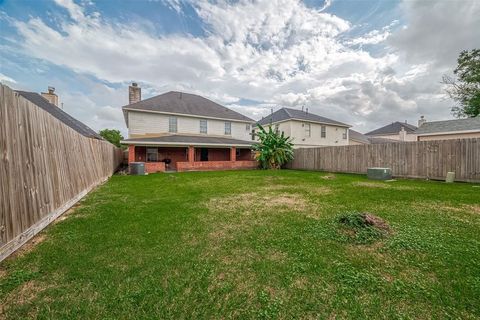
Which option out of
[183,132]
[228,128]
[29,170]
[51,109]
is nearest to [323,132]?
[228,128]

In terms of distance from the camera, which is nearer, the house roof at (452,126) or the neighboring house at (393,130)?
the house roof at (452,126)

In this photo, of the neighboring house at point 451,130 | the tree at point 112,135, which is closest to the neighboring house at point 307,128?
the neighboring house at point 451,130

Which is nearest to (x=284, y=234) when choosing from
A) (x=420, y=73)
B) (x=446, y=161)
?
(x=446, y=161)

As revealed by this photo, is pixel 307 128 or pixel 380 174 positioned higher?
pixel 307 128

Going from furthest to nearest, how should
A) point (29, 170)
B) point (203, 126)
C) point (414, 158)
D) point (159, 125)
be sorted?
point (203, 126) < point (159, 125) < point (414, 158) < point (29, 170)

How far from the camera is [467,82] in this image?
2266cm

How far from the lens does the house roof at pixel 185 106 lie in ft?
58.8

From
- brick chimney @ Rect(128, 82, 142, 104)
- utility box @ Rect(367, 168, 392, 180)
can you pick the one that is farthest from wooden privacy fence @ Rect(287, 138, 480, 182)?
brick chimney @ Rect(128, 82, 142, 104)

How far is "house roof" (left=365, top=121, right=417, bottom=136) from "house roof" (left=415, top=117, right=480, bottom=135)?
20.6 m

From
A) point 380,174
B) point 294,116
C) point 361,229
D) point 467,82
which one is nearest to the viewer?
point 361,229

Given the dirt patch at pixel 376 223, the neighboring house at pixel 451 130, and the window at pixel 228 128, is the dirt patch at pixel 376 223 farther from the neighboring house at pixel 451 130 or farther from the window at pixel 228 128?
the neighboring house at pixel 451 130

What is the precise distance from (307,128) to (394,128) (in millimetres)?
25919

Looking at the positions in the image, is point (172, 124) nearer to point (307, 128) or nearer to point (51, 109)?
point (51, 109)

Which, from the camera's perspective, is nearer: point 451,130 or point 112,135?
point 451,130
